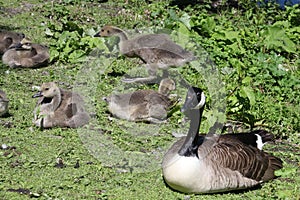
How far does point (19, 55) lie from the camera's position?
9.80m

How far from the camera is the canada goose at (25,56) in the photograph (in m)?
9.76

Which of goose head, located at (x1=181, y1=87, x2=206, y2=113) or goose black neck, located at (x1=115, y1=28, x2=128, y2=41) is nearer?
goose head, located at (x1=181, y1=87, x2=206, y2=113)

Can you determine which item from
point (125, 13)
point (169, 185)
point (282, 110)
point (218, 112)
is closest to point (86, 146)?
point (169, 185)

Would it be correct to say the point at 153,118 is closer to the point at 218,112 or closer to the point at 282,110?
the point at 218,112

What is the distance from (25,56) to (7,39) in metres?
0.80

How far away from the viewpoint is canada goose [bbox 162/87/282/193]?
607cm

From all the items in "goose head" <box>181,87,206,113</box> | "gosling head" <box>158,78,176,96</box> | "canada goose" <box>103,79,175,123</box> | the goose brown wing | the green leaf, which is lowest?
"gosling head" <box>158,78,176,96</box>

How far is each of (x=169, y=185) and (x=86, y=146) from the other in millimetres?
1426

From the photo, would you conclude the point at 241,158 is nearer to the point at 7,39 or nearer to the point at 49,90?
the point at 49,90

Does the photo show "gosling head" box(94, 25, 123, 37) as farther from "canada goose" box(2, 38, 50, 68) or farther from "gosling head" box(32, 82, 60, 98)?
Result: "gosling head" box(32, 82, 60, 98)

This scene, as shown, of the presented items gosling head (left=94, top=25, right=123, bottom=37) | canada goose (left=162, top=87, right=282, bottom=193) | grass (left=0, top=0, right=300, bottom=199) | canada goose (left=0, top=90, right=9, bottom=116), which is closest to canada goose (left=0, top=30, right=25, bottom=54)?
grass (left=0, top=0, right=300, bottom=199)

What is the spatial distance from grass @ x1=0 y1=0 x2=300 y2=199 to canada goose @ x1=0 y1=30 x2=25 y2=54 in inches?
26.9

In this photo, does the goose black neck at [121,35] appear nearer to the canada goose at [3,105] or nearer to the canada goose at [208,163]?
the canada goose at [3,105]

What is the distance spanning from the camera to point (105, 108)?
864 centimetres
